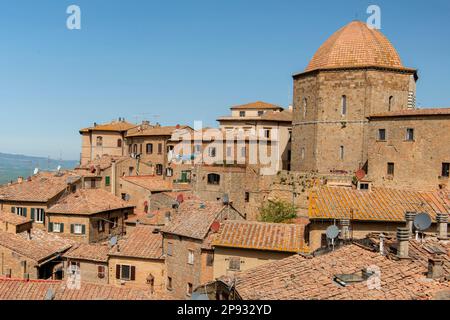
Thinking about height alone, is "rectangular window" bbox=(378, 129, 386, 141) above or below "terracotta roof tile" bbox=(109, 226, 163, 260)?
above

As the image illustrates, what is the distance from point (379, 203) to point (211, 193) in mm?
19544

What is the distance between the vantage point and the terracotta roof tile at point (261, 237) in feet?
76.0

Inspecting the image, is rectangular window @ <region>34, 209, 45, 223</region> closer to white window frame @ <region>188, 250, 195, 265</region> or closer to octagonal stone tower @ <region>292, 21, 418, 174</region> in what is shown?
white window frame @ <region>188, 250, 195, 265</region>

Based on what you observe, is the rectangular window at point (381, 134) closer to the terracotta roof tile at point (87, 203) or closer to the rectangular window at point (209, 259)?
the rectangular window at point (209, 259)

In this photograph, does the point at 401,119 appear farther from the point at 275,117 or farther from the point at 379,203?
the point at 275,117

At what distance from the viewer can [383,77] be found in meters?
39.8

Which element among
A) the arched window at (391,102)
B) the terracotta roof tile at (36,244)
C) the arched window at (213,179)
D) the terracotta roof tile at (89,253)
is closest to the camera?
the terracotta roof tile at (36,244)

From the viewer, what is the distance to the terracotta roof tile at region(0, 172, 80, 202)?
3804 centimetres

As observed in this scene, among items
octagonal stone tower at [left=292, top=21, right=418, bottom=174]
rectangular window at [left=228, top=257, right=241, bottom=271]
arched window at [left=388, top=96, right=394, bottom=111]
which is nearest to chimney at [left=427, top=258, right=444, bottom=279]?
rectangular window at [left=228, top=257, right=241, bottom=271]

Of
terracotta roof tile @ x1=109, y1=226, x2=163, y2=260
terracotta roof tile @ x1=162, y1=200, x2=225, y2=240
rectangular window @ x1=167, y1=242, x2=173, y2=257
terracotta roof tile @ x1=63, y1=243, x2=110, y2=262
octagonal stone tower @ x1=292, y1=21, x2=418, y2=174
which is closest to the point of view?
terracotta roof tile @ x1=162, y1=200, x2=225, y2=240

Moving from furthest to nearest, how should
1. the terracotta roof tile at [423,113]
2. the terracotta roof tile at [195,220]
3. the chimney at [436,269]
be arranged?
the terracotta roof tile at [423,113] → the terracotta roof tile at [195,220] → the chimney at [436,269]

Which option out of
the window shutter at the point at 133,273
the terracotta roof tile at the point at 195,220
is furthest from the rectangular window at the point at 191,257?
the window shutter at the point at 133,273

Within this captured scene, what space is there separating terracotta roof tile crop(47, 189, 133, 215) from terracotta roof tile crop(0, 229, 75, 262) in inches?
102
